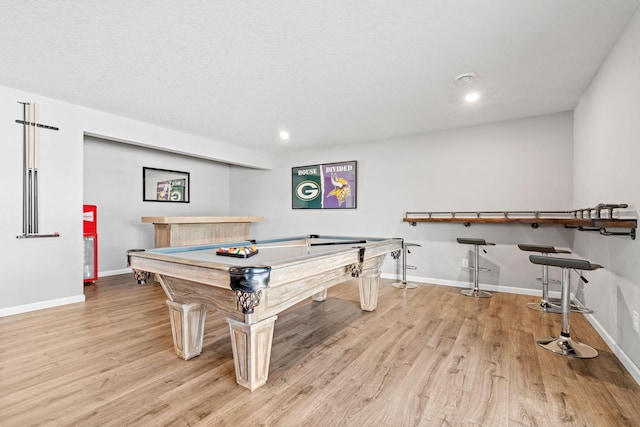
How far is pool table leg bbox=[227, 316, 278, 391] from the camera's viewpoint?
5.85ft

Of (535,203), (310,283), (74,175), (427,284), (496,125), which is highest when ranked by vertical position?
(496,125)

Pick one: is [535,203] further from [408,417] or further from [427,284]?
[408,417]

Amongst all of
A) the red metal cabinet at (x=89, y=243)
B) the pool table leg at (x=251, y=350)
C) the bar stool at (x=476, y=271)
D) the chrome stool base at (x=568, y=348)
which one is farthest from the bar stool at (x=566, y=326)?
the red metal cabinet at (x=89, y=243)

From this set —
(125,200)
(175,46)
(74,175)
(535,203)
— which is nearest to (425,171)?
(535,203)

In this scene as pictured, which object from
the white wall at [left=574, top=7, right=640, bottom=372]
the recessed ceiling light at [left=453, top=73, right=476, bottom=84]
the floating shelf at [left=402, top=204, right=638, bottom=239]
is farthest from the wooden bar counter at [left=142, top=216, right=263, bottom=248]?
the white wall at [left=574, top=7, right=640, bottom=372]

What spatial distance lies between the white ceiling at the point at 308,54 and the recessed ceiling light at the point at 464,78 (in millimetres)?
79

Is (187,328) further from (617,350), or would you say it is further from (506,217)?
(506,217)

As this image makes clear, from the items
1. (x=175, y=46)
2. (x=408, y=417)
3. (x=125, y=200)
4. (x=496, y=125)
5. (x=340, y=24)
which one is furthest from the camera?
(x=125, y=200)

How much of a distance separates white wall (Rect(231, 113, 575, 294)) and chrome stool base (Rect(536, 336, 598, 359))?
1810mm

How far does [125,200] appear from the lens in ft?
17.8

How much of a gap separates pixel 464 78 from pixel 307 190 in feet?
12.0

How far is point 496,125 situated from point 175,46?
421 centimetres

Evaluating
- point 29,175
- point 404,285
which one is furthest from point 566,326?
point 29,175

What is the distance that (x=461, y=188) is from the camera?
4547mm
